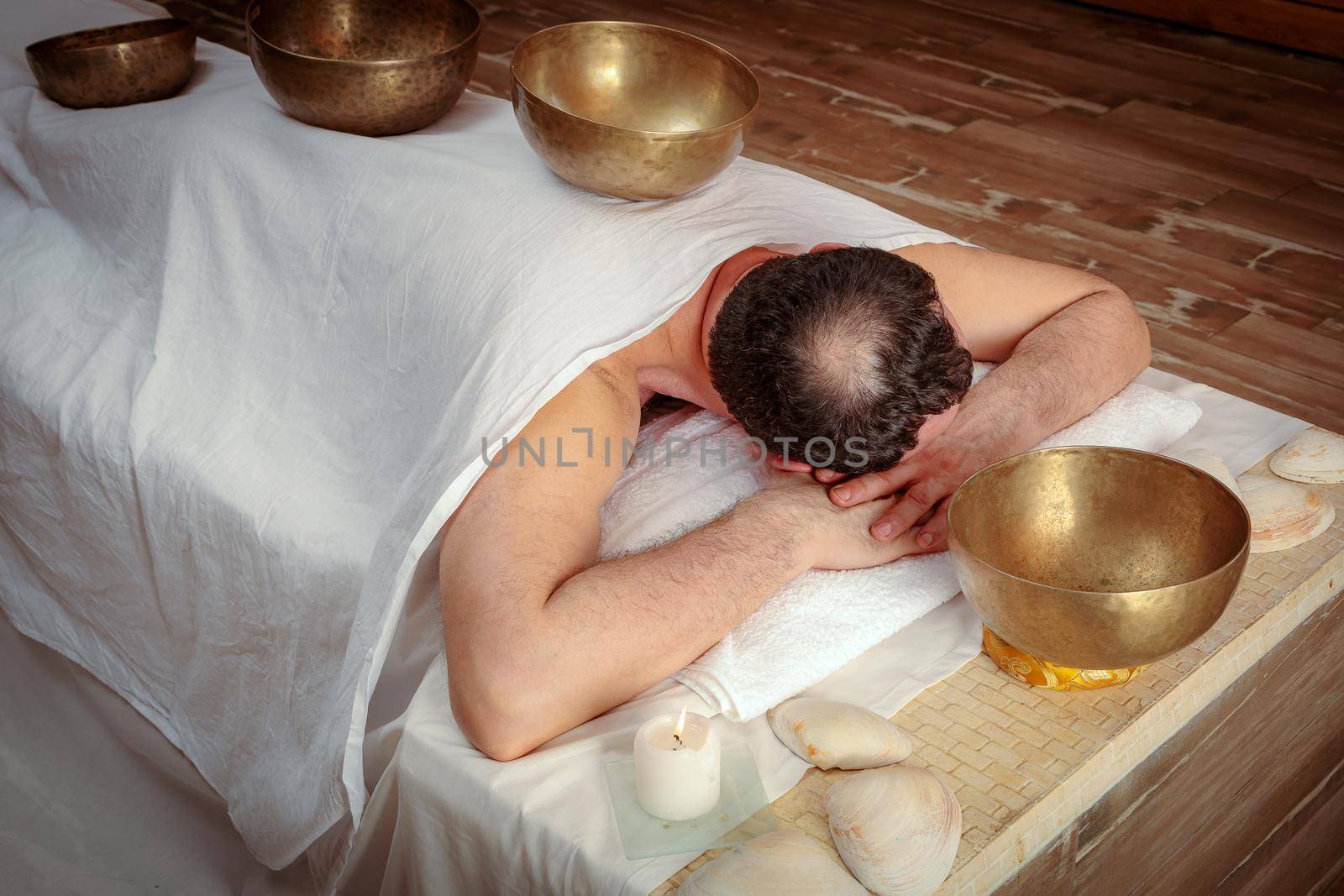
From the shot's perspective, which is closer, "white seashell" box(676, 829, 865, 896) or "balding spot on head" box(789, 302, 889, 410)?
"white seashell" box(676, 829, 865, 896)

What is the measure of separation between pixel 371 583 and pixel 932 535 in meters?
0.57

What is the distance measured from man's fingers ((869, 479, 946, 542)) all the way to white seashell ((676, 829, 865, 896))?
0.42 metres

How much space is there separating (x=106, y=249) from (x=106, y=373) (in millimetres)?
221

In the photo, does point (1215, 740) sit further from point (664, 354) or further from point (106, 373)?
point (106, 373)

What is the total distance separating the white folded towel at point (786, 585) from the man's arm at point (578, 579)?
3 centimetres

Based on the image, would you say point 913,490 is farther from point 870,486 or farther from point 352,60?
point 352,60

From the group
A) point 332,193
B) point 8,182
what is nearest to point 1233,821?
point 332,193

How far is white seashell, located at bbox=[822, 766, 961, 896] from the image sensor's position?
881mm

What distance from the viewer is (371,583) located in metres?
1.24

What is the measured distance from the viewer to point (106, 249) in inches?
70.2

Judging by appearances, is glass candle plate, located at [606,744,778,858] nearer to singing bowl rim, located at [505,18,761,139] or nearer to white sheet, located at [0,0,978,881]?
white sheet, located at [0,0,978,881]

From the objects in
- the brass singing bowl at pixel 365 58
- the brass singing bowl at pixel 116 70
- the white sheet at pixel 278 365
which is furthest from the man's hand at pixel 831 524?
the brass singing bowl at pixel 116 70

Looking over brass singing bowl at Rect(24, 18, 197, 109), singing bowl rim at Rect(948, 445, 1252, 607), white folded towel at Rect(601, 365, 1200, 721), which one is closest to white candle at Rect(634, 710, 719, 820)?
white folded towel at Rect(601, 365, 1200, 721)

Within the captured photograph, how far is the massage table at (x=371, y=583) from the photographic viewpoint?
3.41 ft
